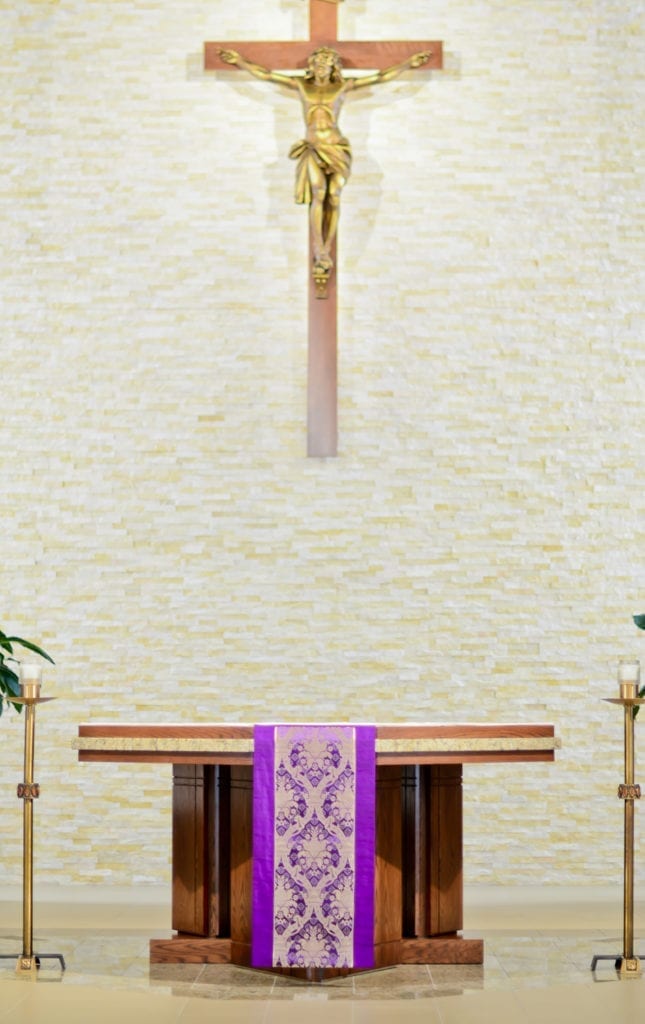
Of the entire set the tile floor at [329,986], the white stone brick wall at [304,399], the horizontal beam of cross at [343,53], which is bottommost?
the tile floor at [329,986]

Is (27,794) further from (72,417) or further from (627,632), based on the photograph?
(627,632)

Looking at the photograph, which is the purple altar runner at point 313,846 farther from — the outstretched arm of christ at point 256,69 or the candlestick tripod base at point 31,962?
the outstretched arm of christ at point 256,69

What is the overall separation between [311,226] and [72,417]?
1.56 m

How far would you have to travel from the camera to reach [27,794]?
5.16 meters

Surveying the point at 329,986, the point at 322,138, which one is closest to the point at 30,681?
the point at 329,986

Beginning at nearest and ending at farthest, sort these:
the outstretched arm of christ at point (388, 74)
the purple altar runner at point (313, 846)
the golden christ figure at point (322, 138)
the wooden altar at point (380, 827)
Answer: the purple altar runner at point (313, 846)
the wooden altar at point (380, 827)
the golden christ figure at point (322, 138)
the outstretched arm of christ at point (388, 74)

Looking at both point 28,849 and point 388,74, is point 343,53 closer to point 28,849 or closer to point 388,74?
point 388,74

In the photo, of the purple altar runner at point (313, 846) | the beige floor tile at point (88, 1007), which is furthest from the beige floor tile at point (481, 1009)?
the beige floor tile at point (88, 1007)

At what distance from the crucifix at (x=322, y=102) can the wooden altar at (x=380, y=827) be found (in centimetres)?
226

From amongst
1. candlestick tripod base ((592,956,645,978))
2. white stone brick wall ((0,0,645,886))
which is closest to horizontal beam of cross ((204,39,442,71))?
white stone brick wall ((0,0,645,886))

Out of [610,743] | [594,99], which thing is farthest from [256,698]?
[594,99]

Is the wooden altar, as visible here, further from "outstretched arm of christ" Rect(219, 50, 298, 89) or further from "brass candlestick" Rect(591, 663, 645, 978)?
"outstretched arm of christ" Rect(219, 50, 298, 89)

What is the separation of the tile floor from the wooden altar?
9cm

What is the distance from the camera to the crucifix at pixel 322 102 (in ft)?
22.4
